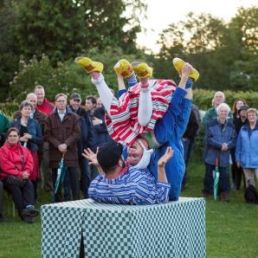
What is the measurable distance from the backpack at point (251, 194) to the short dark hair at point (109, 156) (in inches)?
278

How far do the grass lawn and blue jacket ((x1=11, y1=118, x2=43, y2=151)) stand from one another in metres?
1.06

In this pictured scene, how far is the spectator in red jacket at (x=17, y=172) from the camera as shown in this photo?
1095 centimetres

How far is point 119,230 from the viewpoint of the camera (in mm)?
5996

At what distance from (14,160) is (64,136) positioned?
1221 mm

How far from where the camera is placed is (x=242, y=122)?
13812 mm

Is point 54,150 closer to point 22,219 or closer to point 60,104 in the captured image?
point 60,104

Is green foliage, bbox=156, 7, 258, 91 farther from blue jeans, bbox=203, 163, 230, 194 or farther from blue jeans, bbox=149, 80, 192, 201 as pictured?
blue jeans, bbox=149, 80, 192, 201

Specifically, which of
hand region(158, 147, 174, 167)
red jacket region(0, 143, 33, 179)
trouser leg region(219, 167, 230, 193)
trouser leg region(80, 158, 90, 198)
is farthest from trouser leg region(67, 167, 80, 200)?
hand region(158, 147, 174, 167)

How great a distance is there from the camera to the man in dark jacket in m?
12.0

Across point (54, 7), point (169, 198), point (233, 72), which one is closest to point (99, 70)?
point (169, 198)

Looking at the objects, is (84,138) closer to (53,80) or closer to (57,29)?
(53,80)

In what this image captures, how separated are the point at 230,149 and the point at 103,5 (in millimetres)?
21947

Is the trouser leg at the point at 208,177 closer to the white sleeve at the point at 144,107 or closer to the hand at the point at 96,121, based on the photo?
the hand at the point at 96,121

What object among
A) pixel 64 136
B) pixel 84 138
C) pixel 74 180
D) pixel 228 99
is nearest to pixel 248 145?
pixel 84 138
